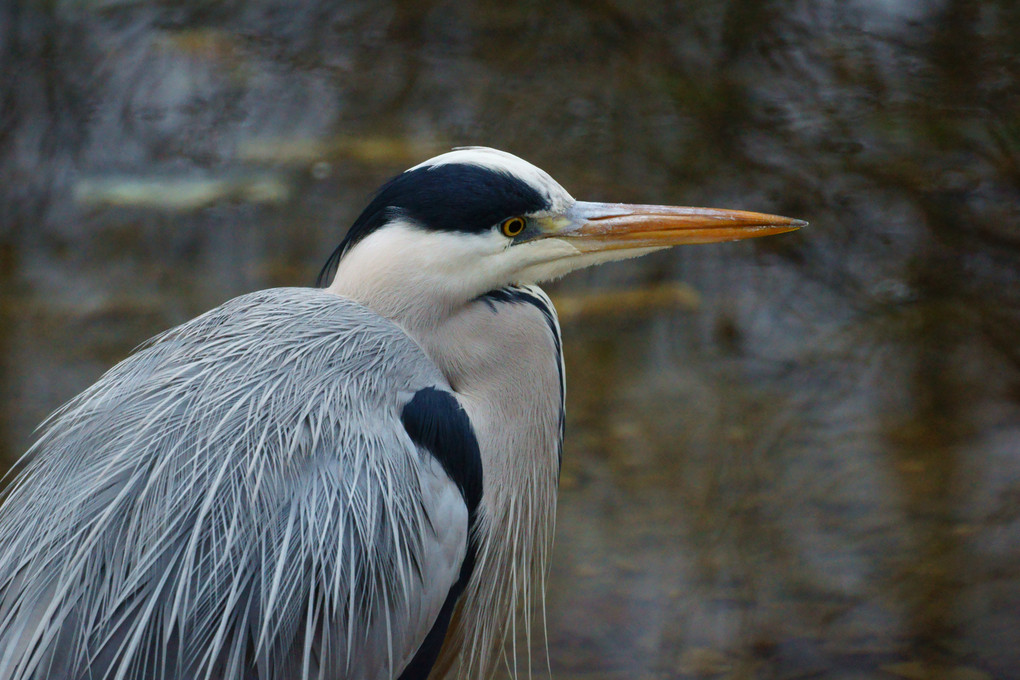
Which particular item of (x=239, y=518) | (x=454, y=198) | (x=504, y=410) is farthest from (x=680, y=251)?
(x=239, y=518)

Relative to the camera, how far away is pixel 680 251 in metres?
4.64

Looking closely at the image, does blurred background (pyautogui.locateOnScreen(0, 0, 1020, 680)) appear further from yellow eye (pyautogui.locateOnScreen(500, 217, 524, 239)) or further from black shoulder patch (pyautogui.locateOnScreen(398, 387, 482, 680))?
yellow eye (pyautogui.locateOnScreen(500, 217, 524, 239))

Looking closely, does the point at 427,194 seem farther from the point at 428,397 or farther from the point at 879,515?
the point at 879,515

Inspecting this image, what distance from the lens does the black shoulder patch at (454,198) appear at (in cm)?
185

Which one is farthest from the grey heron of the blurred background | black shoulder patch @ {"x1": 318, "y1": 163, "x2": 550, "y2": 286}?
the blurred background

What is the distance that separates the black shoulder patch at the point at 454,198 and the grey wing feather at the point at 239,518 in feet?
0.68

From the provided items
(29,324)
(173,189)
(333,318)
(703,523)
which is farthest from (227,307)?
(173,189)

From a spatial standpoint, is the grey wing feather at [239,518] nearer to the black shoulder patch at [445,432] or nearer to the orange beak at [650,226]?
the black shoulder patch at [445,432]

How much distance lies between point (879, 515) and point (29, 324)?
3482 mm

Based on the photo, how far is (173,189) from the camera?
5113 millimetres

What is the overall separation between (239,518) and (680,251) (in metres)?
3.29

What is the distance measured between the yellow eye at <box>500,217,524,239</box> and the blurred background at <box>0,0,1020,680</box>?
1.40 meters

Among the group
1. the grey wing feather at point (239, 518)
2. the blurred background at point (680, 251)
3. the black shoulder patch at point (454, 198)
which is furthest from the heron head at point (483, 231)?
the blurred background at point (680, 251)

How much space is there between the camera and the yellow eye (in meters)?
1.93
